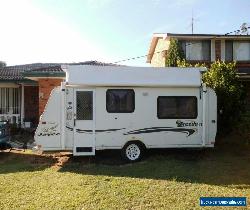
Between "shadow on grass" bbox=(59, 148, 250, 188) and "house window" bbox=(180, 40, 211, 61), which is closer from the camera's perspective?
"shadow on grass" bbox=(59, 148, 250, 188)

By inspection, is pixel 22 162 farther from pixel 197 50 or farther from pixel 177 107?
pixel 197 50

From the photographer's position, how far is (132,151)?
12.0 metres

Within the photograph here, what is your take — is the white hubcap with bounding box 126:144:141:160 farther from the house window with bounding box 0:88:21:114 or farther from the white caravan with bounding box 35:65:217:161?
the house window with bounding box 0:88:21:114

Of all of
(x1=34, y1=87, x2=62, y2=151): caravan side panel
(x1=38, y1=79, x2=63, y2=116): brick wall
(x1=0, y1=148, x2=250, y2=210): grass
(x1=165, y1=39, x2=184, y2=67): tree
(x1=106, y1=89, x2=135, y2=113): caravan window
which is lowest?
(x1=0, y1=148, x2=250, y2=210): grass

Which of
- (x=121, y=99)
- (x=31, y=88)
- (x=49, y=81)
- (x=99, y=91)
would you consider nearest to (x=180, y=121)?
(x=121, y=99)

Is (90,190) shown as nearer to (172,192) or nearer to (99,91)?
(172,192)

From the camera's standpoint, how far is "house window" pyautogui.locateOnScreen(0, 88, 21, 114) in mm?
21438

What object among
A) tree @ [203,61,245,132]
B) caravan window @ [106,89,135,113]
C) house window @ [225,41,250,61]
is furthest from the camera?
house window @ [225,41,250,61]

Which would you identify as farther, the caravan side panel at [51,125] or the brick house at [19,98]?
the brick house at [19,98]

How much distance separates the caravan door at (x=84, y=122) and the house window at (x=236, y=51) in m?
12.7

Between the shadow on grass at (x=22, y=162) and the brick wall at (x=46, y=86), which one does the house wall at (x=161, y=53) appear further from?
the shadow on grass at (x=22, y=162)

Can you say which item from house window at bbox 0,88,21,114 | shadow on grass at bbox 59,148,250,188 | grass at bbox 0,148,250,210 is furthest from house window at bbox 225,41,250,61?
house window at bbox 0,88,21,114

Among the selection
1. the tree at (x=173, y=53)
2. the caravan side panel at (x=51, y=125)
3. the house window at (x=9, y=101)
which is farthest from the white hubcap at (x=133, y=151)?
the house window at (x=9, y=101)

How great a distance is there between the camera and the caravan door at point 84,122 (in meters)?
11.6
